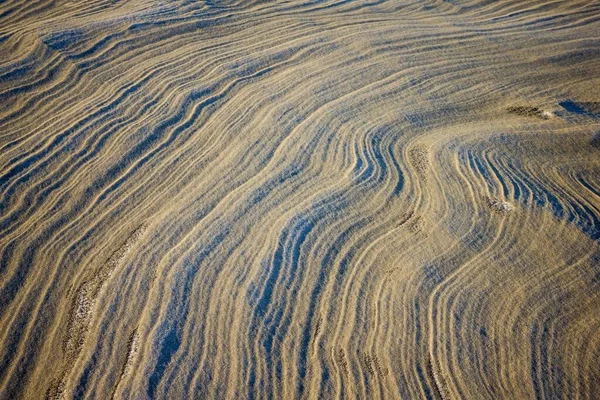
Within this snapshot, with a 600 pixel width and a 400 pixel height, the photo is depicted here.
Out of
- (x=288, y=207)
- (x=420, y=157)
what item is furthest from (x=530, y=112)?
(x=288, y=207)

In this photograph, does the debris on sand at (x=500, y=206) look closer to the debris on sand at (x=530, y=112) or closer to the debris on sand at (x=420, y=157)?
the debris on sand at (x=420, y=157)

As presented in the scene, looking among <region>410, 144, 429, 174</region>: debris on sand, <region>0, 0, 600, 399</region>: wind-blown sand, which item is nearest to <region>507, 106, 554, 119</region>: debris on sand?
<region>0, 0, 600, 399</region>: wind-blown sand

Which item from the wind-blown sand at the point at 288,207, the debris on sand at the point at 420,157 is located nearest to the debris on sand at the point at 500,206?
the wind-blown sand at the point at 288,207

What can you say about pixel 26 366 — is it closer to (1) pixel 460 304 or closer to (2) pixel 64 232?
(2) pixel 64 232

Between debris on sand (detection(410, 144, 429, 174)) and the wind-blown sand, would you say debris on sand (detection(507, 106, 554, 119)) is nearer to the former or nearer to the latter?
the wind-blown sand

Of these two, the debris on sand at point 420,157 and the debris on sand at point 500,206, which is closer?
the debris on sand at point 500,206

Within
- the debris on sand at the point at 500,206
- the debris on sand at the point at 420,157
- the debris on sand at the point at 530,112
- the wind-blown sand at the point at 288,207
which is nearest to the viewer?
the wind-blown sand at the point at 288,207

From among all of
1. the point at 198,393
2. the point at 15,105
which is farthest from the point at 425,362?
the point at 15,105
